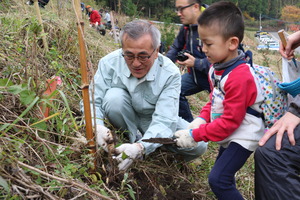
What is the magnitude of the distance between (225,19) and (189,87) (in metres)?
1.63

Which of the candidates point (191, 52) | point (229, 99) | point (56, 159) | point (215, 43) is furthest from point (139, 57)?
point (191, 52)

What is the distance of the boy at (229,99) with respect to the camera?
1542 mm

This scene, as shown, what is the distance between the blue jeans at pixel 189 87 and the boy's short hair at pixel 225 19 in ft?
4.53

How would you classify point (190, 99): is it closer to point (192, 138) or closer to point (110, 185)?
point (192, 138)

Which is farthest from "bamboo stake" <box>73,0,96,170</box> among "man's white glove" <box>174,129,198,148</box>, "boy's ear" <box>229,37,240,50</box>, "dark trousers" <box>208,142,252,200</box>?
"boy's ear" <box>229,37,240,50</box>

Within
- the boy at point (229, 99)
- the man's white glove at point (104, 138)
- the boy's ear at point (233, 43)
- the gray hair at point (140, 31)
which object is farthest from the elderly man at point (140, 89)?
the boy's ear at point (233, 43)

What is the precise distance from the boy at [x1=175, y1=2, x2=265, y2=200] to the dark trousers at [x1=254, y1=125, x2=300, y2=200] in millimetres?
181

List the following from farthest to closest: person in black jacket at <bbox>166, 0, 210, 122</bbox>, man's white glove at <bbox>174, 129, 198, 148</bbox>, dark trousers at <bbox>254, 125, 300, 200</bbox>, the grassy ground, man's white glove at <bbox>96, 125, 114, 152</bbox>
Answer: person in black jacket at <bbox>166, 0, 210, 122</bbox> < man's white glove at <bbox>174, 129, 198, 148</bbox> < man's white glove at <bbox>96, 125, 114, 152</bbox> < dark trousers at <bbox>254, 125, 300, 200</bbox> < the grassy ground

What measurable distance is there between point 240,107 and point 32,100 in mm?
1056

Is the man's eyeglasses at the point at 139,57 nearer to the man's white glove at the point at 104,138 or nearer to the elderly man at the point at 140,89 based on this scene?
the elderly man at the point at 140,89

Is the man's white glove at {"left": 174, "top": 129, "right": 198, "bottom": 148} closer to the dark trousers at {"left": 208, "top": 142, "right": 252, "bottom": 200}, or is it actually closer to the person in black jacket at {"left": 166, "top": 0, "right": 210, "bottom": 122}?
the dark trousers at {"left": 208, "top": 142, "right": 252, "bottom": 200}

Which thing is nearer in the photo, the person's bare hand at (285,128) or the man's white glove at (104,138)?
the person's bare hand at (285,128)

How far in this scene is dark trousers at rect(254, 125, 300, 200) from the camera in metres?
1.36

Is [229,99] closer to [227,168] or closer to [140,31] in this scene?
[227,168]
